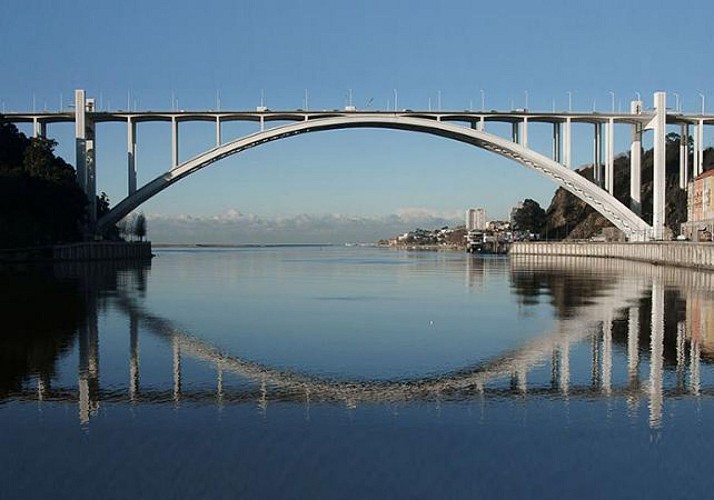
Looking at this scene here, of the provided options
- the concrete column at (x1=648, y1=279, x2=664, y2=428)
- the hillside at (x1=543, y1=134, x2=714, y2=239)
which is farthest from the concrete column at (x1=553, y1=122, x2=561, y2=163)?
the concrete column at (x1=648, y1=279, x2=664, y2=428)

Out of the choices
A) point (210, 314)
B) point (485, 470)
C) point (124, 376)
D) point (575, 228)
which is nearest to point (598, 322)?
point (210, 314)

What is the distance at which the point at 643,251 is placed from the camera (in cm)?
6341

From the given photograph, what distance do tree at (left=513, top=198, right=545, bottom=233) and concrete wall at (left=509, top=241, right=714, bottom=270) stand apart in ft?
119

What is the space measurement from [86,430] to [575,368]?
7414mm

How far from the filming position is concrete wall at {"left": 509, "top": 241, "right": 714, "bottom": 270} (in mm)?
48669

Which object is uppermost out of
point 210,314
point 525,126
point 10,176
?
point 525,126

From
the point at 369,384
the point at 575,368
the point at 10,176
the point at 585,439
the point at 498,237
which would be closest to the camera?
the point at 585,439

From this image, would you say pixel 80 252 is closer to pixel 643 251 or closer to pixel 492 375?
pixel 643 251

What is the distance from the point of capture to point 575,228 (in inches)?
5182

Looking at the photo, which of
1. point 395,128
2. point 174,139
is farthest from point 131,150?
point 395,128

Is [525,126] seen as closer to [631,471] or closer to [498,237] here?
[631,471]

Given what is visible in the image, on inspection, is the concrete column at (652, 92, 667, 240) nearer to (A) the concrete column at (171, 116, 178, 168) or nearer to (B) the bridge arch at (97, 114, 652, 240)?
(B) the bridge arch at (97, 114, 652, 240)

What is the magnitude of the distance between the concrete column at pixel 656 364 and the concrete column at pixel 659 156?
44.5 m

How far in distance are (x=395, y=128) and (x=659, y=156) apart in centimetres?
2198
